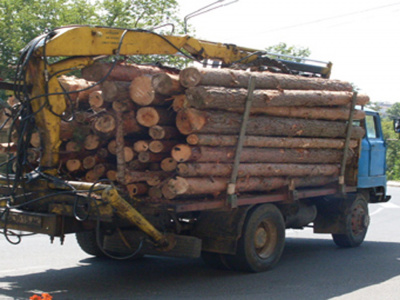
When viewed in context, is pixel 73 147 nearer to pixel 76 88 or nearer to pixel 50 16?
pixel 76 88

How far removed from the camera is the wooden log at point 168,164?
7.89 meters

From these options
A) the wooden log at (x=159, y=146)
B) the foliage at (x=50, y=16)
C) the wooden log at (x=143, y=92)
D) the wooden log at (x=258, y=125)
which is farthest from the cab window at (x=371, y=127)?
the foliage at (x=50, y=16)

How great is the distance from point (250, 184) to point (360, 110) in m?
3.32

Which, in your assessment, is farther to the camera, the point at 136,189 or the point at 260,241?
the point at 260,241

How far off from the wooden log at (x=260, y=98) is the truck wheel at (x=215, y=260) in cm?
212

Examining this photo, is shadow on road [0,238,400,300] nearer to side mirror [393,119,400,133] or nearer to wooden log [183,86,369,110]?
wooden log [183,86,369,110]

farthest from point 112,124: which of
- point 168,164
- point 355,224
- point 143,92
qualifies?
point 355,224

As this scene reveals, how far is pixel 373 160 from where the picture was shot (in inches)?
473

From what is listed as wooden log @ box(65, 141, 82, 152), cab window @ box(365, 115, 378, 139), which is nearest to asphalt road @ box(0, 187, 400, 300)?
wooden log @ box(65, 141, 82, 152)

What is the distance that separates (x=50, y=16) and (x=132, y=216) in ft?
63.6

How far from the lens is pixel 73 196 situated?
7301mm

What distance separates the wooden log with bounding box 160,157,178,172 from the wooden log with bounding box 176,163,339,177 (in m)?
0.13

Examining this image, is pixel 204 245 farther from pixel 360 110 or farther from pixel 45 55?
pixel 360 110

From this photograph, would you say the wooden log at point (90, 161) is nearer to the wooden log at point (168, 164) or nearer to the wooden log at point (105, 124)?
Answer: the wooden log at point (105, 124)
